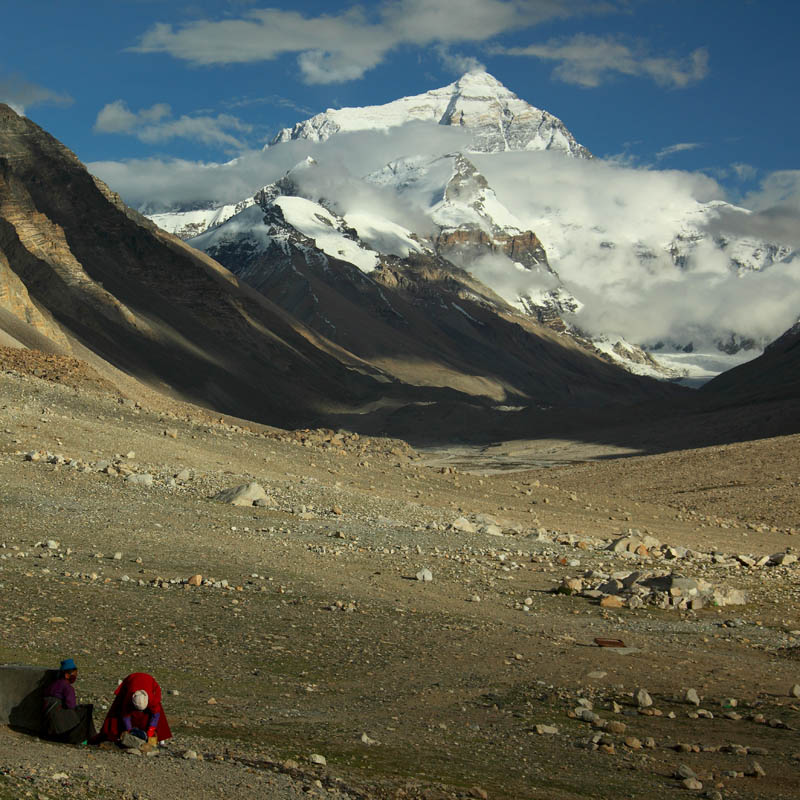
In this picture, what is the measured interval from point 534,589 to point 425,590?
2.31 m

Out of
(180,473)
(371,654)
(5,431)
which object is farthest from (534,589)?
(5,431)

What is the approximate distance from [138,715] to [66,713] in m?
0.62

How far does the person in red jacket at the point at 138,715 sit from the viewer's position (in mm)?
9422

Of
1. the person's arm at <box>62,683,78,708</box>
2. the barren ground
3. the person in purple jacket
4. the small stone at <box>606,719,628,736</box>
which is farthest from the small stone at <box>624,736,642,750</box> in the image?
the person's arm at <box>62,683,78,708</box>

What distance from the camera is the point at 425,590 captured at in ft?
57.0

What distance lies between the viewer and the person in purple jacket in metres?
9.47

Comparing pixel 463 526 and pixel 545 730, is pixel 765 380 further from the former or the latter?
pixel 545 730

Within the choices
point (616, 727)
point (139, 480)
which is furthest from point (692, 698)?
A: point (139, 480)

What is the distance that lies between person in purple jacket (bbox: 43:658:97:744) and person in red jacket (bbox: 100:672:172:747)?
186 millimetres

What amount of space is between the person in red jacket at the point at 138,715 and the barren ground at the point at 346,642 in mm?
258

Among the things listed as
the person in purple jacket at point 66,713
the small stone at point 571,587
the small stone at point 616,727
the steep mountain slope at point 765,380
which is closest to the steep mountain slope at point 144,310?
the steep mountain slope at point 765,380

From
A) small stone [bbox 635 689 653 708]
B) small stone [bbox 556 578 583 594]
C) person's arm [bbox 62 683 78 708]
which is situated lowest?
person's arm [bbox 62 683 78 708]

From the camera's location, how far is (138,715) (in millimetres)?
9445

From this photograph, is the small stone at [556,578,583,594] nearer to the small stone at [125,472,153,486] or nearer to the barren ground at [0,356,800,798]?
the barren ground at [0,356,800,798]
